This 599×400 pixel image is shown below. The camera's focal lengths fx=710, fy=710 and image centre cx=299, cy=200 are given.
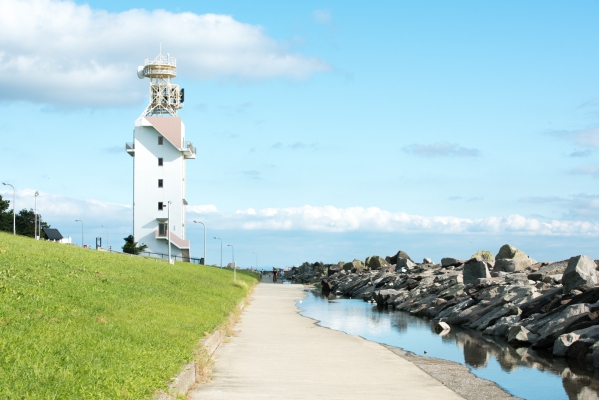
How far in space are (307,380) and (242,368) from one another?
1.59 metres

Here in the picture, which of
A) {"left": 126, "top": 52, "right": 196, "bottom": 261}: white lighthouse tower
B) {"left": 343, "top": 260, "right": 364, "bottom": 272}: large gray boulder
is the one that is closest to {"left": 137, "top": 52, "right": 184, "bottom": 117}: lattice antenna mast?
{"left": 126, "top": 52, "right": 196, "bottom": 261}: white lighthouse tower

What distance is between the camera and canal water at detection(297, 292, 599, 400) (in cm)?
1341

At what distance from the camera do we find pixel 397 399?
10.6 metres

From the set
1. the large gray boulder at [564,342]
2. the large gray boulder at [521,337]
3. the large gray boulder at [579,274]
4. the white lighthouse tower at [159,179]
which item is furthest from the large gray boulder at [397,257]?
the large gray boulder at [564,342]

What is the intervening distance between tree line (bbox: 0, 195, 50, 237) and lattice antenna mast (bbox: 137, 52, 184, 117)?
18.1 meters

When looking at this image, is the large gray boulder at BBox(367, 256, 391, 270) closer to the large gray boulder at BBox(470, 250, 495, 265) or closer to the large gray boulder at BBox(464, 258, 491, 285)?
the large gray boulder at BBox(470, 250, 495, 265)

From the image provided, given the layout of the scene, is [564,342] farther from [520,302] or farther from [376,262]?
[376,262]

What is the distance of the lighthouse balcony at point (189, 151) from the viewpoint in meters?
71.3

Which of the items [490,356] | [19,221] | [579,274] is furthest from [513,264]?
[19,221]

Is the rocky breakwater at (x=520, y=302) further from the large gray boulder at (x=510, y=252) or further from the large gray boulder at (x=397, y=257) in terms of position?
the large gray boulder at (x=397, y=257)

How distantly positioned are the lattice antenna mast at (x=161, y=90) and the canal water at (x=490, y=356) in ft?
167

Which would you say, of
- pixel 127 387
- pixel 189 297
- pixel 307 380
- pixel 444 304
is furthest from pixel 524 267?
pixel 127 387

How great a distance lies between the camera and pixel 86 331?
11.6 meters

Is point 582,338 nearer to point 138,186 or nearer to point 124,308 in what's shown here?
point 124,308
